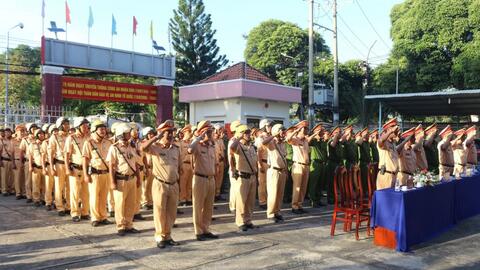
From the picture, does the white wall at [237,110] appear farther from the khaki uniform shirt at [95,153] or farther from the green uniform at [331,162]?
the khaki uniform shirt at [95,153]

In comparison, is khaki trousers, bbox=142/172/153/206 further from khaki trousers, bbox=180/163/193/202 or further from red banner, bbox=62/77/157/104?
red banner, bbox=62/77/157/104

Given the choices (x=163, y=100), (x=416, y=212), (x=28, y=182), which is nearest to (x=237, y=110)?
(x=163, y=100)

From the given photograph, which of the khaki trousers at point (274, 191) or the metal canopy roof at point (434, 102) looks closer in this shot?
the khaki trousers at point (274, 191)

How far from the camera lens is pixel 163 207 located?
6223 mm

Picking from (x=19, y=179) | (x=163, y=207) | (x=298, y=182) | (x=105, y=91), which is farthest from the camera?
(x=105, y=91)

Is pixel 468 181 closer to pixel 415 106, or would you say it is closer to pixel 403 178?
pixel 403 178

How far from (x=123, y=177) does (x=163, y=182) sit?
947 mm

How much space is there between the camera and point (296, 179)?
884 centimetres

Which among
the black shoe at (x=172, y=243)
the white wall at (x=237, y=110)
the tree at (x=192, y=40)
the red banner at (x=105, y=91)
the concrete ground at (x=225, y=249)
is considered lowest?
the concrete ground at (x=225, y=249)

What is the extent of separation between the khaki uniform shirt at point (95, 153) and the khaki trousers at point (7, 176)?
194 inches

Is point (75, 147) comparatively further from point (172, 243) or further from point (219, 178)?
point (219, 178)

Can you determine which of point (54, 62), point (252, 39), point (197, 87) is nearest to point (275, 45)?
point (252, 39)

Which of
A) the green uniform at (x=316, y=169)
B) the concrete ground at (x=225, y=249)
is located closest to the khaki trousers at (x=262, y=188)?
the green uniform at (x=316, y=169)

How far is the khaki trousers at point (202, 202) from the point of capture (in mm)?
6637
